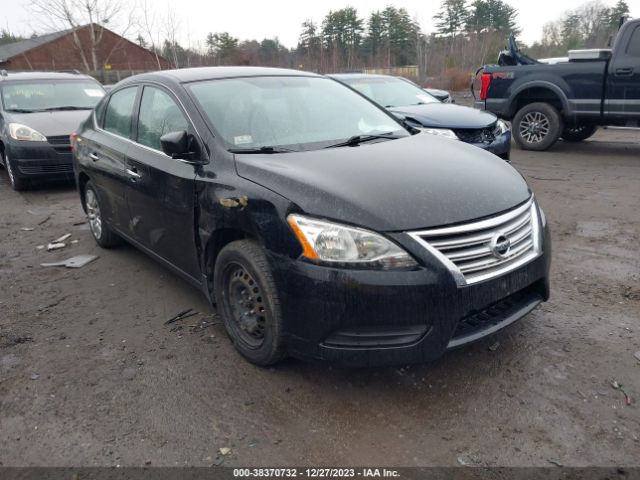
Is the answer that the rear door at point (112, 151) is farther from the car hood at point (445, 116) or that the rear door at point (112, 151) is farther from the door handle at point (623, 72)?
the door handle at point (623, 72)

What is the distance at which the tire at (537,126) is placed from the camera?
957 centimetres

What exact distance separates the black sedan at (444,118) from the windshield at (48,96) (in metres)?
4.62

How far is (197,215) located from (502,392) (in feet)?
6.79

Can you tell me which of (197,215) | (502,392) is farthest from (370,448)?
(197,215)

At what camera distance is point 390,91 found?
877cm

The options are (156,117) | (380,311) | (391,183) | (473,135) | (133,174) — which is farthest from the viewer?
(473,135)

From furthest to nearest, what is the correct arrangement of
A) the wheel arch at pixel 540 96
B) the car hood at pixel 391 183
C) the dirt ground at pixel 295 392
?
1. the wheel arch at pixel 540 96
2. the car hood at pixel 391 183
3. the dirt ground at pixel 295 392

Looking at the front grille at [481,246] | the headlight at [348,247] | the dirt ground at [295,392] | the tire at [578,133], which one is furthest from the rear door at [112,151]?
the tire at [578,133]

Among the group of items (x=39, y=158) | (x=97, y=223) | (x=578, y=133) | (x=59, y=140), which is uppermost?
(x=59, y=140)

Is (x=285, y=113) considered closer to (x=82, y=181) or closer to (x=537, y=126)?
(x=82, y=181)

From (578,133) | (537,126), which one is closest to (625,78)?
(537,126)

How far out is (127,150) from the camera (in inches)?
163

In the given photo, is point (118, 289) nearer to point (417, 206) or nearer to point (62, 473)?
point (62, 473)

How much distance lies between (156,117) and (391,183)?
203cm
